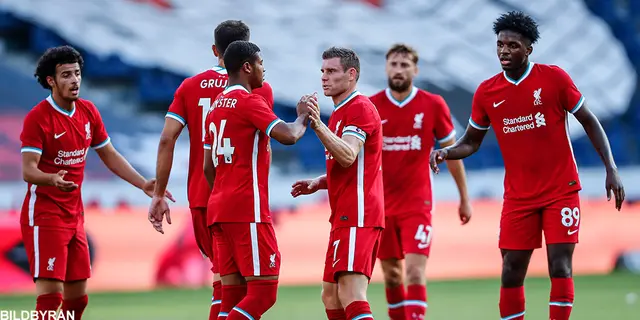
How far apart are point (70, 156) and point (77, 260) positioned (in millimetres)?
852

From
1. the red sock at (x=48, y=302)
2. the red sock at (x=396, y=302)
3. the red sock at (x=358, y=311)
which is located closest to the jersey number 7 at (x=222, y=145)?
the red sock at (x=358, y=311)

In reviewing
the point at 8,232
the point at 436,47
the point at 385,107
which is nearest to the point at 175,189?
the point at 8,232

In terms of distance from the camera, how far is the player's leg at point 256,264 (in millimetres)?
6508

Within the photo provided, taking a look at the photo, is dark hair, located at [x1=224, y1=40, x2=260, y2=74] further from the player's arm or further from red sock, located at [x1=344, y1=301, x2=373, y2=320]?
red sock, located at [x1=344, y1=301, x2=373, y2=320]

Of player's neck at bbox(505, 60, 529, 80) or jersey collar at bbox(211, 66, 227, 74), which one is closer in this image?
player's neck at bbox(505, 60, 529, 80)

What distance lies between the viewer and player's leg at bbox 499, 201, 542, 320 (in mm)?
7184

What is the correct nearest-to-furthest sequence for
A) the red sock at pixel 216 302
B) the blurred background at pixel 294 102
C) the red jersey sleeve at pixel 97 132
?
the red sock at pixel 216 302, the red jersey sleeve at pixel 97 132, the blurred background at pixel 294 102

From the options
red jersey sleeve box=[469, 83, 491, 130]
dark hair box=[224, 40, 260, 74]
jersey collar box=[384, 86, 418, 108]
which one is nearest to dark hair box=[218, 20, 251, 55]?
dark hair box=[224, 40, 260, 74]

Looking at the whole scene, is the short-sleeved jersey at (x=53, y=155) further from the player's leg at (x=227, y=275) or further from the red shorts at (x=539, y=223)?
the red shorts at (x=539, y=223)

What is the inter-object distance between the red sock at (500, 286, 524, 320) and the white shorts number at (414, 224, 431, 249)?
1617 millimetres

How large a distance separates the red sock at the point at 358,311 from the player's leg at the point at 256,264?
1.76ft

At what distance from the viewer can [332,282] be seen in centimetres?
680

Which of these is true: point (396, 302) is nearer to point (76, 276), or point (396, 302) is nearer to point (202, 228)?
point (202, 228)

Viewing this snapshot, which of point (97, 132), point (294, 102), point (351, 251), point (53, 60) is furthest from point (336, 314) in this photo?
point (294, 102)
